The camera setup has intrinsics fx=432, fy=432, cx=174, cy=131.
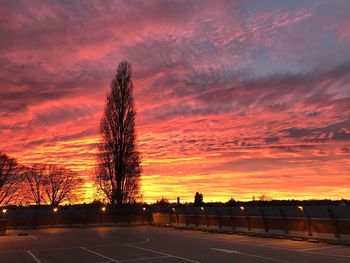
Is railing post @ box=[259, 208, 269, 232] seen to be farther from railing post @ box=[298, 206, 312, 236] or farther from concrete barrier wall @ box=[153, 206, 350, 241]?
railing post @ box=[298, 206, 312, 236]

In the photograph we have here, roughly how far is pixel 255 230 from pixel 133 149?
34544 mm

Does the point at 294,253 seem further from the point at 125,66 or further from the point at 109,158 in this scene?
the point at 125,66

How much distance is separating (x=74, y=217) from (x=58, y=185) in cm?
4468

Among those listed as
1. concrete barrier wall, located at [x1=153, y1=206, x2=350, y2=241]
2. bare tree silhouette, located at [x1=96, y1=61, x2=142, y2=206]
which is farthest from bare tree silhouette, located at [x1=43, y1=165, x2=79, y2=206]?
concrete barrier wall, located at [x1=153, y1=206, x2=350, y2=241]

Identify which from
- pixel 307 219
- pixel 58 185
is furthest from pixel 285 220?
pixel 58 185

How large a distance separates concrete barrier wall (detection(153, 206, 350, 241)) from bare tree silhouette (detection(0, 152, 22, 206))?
156 feet

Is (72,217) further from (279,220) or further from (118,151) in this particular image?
(279,220)

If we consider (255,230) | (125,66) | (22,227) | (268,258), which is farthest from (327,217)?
(125,66)

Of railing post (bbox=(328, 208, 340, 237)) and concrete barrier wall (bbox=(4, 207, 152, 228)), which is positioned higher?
concrete barrier wall (bbox=(4, 207, 152, 228))

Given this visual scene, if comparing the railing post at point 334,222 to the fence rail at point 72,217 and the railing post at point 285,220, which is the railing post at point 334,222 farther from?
the fence rail at point 72,217

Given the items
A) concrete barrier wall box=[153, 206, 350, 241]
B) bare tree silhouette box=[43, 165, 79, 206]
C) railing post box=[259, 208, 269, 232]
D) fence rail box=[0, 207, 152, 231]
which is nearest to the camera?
concrete barrier wall box=[153, 206, 350, 241]

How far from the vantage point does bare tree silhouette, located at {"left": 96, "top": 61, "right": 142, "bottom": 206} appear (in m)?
66.5

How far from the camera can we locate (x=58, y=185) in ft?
333

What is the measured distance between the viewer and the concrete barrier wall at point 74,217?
182 feet
